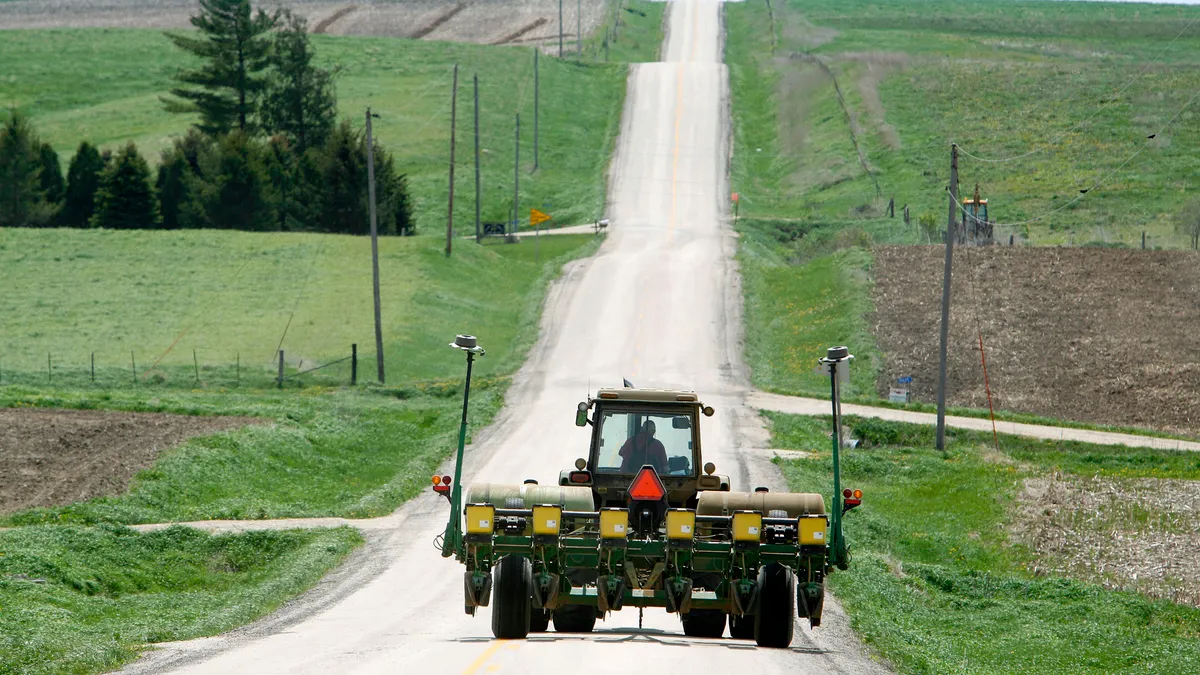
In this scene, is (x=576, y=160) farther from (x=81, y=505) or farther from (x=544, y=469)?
(x=81, y=505)

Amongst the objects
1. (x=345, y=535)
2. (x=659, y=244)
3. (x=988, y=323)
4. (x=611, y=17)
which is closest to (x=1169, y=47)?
(x=611, y=17)

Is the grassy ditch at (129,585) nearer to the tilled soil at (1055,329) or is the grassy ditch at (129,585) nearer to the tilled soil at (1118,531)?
the tilled soil at (1118,531)

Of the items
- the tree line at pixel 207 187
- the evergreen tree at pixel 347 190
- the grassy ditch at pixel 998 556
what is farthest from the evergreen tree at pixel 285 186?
the grassy ditch at pixel 998 556

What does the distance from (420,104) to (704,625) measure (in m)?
98.8

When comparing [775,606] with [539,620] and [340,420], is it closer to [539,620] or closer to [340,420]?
[539,620]

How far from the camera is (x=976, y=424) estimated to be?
4662 centimetres

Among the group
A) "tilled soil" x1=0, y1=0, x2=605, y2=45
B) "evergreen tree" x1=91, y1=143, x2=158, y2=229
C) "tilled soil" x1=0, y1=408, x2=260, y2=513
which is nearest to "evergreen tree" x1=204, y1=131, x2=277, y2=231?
"evergreen tree" x1=91, y1=143, x2=158, y2=229

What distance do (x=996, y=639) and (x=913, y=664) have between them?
4.82 m

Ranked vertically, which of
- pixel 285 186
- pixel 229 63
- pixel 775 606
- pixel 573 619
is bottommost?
pixel 573 619

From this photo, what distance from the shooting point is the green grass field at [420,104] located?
3784 inches

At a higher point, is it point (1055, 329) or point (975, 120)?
point (975, 120)

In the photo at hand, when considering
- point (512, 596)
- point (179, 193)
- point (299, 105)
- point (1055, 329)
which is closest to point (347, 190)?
point (179, 193)

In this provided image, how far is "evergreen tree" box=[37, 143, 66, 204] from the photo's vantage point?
8369cm

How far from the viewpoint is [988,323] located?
5734cm
